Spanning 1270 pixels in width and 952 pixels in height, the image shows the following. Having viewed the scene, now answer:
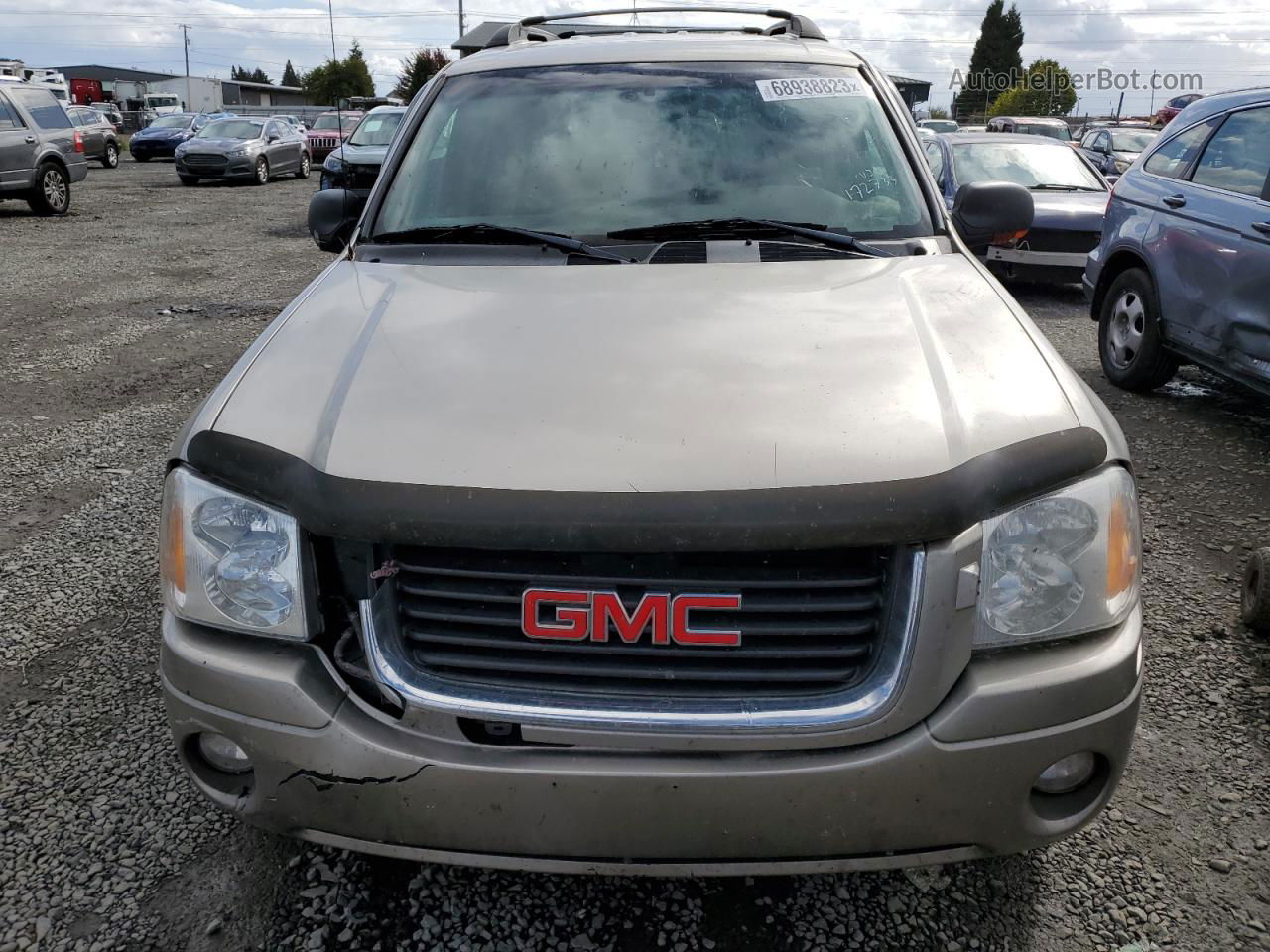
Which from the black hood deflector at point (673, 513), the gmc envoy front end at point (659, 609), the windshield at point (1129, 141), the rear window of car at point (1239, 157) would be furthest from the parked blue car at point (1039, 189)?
the windshield at point (1129, 141)

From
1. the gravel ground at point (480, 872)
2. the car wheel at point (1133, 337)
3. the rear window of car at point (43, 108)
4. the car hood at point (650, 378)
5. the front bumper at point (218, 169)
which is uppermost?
A: the rear window of car at point (43, 108)

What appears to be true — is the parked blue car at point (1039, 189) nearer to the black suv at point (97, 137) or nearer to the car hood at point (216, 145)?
the car hood at point (216, 145)

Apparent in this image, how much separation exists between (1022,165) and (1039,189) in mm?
516

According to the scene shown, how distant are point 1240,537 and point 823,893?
293 cm

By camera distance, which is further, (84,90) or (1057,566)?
(84,90)

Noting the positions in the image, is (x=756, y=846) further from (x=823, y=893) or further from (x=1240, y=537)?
(x=1240, y=537)

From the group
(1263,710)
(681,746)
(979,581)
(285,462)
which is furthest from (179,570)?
(1263,710)

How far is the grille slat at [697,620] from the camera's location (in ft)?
5.72

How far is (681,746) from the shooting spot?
5.64 ft

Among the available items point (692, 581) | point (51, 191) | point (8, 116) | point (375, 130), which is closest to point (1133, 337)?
point (692, 581)

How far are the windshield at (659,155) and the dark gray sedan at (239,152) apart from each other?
20.5 m

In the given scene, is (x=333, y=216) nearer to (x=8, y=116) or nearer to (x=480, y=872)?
(x=480, y=872)

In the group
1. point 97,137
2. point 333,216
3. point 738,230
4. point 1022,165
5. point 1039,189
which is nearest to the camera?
point 738,230

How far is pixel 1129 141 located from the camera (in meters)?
19.2
